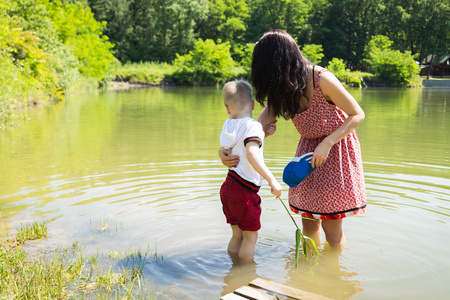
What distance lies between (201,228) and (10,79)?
8.83 meters

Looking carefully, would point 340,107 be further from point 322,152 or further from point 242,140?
point 242,140

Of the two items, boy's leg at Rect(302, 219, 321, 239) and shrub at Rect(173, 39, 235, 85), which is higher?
shrub at Rect(173, 39, 235, 85)

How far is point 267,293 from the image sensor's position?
109 inches

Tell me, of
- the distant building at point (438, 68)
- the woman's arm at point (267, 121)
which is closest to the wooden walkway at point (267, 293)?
the woman's arm at point (267, 121)

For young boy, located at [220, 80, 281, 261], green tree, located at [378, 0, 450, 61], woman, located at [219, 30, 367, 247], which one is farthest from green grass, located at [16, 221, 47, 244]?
green tree, located at [378, 0, 450, 61]

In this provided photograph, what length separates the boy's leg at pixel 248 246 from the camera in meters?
3.45

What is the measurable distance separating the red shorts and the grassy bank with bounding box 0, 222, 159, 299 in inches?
31.5

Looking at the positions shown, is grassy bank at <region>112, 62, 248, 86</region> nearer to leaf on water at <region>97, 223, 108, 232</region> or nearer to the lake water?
the lake water

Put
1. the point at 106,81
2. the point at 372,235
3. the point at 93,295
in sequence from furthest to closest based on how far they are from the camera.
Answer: the point at 106,81 → the point at 372,235 → the point at 93,295

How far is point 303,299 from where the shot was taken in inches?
105

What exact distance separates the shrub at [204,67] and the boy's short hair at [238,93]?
44.4 metres

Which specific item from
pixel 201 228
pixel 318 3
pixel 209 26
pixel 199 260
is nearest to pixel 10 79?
pixel 201 228

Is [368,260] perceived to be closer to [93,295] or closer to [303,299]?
[303,299]

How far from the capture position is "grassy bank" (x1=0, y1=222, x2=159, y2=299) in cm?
282
